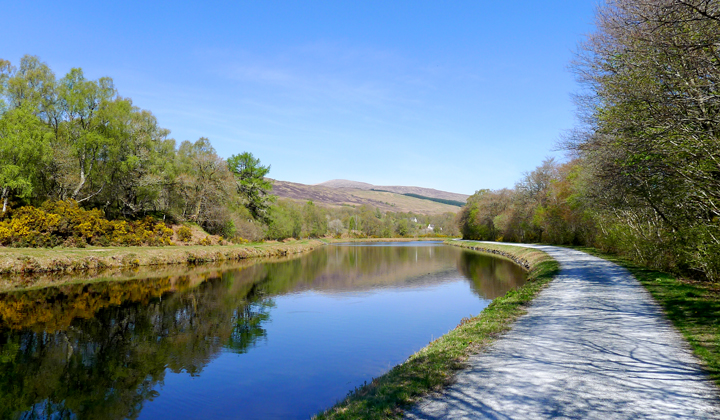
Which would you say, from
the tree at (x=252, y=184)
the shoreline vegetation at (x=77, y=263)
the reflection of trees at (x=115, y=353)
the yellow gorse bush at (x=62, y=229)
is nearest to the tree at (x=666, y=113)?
the reflection of trees at (x=115, y=353)

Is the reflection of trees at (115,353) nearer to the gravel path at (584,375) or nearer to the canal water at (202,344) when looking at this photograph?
the canal water at (202,344)

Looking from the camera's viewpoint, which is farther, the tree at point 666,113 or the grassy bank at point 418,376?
the tree at point 666,113

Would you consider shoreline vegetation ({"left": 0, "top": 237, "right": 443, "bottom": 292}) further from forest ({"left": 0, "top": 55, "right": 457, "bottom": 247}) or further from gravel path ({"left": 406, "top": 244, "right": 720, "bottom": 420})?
gravel path ({"left": 406, "top": 244, "right": 720, "bottom": 420})

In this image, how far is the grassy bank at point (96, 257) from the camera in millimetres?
22484

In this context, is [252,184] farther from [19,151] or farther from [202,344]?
[202,344]

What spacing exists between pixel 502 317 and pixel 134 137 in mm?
40309

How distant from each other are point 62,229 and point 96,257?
5.64 metres

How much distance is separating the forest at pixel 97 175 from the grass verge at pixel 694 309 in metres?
34.3

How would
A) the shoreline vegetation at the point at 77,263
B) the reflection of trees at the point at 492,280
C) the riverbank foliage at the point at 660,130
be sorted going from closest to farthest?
the riverbank foliage at the point at 660,130 < the reflection of trees at the point at 492,280 < the shoreline vegetation at the point at 77,263

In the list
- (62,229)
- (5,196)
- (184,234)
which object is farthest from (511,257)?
(5,196)

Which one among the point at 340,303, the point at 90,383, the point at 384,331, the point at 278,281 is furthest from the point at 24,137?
the point at 384,331

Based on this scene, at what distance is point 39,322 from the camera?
12.7 m

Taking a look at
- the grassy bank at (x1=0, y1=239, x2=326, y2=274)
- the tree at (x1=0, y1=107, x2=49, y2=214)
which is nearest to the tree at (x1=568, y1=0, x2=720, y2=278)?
the grassy bank at (x1=0, y1=239, x2=326, y2=274)

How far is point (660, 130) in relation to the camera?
973 cm
